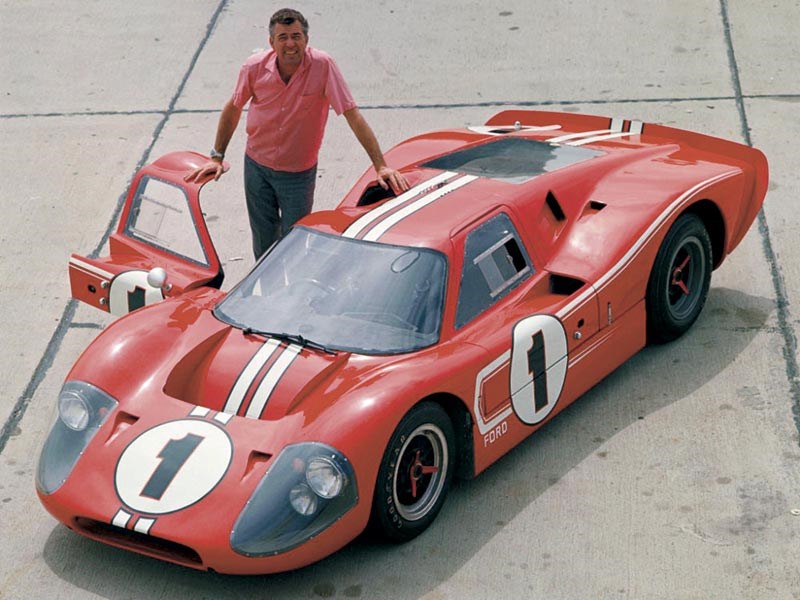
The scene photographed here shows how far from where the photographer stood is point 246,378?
19.5ft

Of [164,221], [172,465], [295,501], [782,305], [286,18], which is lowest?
[782,305]

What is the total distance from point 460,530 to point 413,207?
164cm

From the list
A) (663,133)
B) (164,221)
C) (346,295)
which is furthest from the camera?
(663,133)

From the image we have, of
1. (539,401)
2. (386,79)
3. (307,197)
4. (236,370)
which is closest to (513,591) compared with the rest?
(539,401)

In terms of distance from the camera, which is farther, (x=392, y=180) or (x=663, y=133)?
(x=663, y=133)

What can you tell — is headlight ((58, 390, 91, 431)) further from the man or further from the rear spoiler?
the rear spoiler

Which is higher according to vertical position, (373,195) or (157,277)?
(157,277)

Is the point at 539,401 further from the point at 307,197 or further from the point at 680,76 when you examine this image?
the point at 680,76

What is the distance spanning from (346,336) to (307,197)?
5.82 feet

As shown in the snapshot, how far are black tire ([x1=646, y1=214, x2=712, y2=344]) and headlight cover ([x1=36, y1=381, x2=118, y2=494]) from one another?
2821 mm

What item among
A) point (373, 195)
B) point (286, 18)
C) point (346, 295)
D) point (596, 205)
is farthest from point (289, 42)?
point (596, 205)

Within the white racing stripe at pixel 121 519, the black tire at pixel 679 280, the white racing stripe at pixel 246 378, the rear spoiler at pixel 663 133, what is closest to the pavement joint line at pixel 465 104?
the rear spoiler at pixel 663 133

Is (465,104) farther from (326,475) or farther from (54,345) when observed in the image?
(326,475)

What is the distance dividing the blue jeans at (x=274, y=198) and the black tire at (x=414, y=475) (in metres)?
2.06
